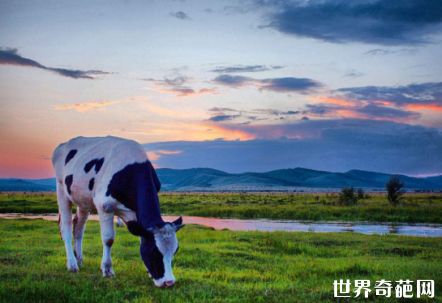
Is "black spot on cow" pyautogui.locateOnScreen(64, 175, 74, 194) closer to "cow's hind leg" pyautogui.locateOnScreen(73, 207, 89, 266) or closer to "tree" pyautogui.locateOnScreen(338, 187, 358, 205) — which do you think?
"cow's hind leg" pyautogui.locateOnScreen(73, 207, 89, 266)

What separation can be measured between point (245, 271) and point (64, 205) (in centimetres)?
565

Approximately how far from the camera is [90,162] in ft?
42.2

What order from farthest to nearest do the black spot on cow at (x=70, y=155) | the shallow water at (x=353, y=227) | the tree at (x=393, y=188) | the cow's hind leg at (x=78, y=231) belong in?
the tree at (x=393, y=188)
the shallow water at (x=353, y=227)
the cow's hind leg at (x=78, y=231)
the black spot on cow at (x=70, y=155)

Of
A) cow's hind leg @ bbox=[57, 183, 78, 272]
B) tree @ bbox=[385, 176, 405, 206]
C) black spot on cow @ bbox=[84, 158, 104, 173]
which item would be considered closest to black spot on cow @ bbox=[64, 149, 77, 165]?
cow's hind leg @ bbox=[57, 183, 78, 272]

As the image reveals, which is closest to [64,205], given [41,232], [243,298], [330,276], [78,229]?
[78,229]

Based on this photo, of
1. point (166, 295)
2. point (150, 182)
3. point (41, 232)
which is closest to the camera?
point (166, 295)

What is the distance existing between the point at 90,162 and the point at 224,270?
5265 millimetres

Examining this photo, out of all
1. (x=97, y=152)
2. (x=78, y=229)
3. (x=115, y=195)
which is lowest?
(x=78, y=229)

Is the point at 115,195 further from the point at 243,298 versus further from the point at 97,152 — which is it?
the point at 243,298

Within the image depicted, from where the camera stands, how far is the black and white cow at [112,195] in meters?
10.6

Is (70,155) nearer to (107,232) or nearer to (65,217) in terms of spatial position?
(65,217)

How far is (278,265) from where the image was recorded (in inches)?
664

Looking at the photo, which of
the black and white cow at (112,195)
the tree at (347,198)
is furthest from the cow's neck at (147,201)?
the tree at (347,198)

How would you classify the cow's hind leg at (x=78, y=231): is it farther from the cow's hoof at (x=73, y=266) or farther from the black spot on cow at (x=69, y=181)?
the black spot on cow at (x=69, y=181)
